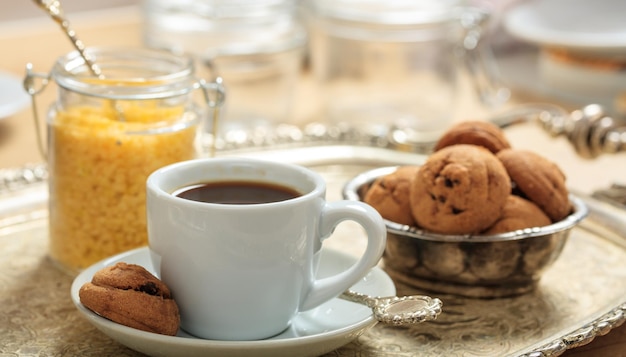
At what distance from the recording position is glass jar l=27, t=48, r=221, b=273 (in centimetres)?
71

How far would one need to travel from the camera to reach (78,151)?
0.71 meters

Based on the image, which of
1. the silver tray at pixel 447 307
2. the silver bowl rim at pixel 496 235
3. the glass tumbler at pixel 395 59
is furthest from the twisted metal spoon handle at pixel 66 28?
the glass tumbler at pixel 395 59

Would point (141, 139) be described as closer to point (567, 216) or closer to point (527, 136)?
point (567, 216)

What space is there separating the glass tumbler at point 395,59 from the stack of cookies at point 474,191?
1.42ft

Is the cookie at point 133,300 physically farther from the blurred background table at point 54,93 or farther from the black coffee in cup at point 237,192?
the blurred background table at point 54,93

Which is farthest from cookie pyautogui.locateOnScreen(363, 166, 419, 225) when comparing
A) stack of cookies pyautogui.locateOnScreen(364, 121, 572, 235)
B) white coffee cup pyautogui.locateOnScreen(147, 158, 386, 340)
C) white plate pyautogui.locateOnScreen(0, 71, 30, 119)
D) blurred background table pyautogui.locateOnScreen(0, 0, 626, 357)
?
white plate pyautogui.locateOnScreen(0, 71, 30, 119)

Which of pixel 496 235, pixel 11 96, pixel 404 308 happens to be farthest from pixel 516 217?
pixel 11 96

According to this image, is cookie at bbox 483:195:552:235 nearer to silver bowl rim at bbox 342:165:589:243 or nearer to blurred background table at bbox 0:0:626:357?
silver bowl rim at bbox 342:165:589:243

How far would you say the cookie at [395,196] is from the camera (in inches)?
27.7

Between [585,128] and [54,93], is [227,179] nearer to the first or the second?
[585,128]

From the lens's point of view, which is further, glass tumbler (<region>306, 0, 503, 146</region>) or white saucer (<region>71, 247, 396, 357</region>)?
glass tumbler (<region>306, 0, 503, 146</region>)

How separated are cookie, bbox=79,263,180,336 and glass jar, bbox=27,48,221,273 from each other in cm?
13

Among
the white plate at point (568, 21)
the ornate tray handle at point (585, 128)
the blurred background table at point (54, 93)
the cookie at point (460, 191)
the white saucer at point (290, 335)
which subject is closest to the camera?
the white saucer at point (290, 335)

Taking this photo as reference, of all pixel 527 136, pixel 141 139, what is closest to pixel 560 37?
pixel 527 136
